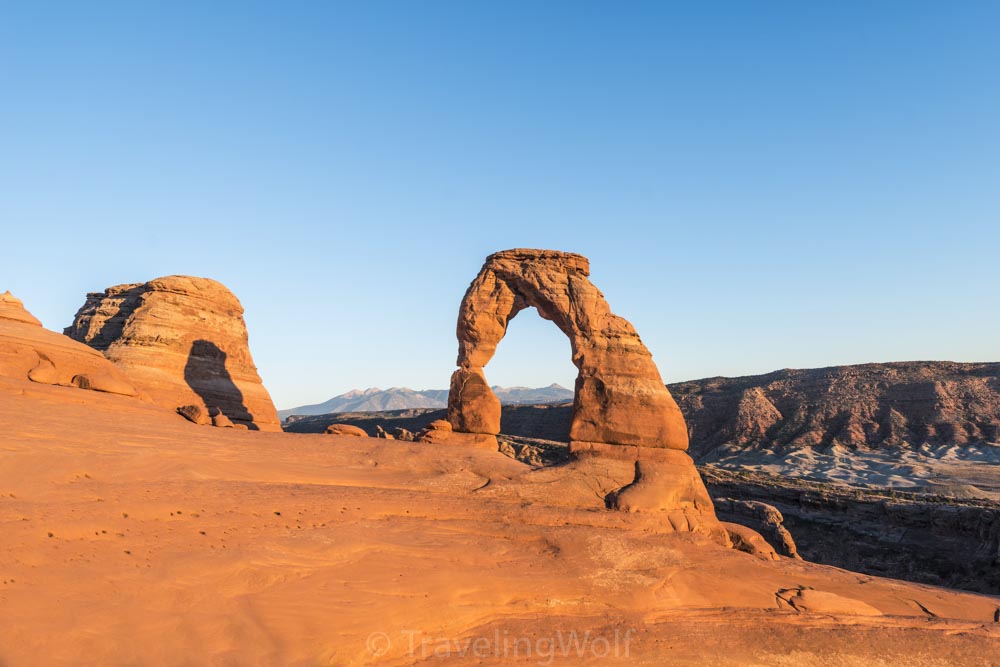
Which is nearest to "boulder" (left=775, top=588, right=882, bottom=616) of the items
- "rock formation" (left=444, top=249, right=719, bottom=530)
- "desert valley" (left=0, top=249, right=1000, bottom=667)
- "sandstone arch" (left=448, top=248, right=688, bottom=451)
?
"desert valley" (left=0, top=249, right=1000, bottom=667)

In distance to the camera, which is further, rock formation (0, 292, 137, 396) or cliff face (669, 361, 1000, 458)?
cliff face (669, 361, 1000, 458)

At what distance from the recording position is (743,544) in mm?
14961

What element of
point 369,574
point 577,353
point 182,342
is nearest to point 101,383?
point 182,342

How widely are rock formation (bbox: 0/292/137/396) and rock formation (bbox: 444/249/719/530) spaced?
1049 cm

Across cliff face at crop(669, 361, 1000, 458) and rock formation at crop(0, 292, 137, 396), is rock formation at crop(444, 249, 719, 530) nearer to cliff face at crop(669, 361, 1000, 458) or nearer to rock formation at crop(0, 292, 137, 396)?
rock formation at crop(0, 292, 137, 396)

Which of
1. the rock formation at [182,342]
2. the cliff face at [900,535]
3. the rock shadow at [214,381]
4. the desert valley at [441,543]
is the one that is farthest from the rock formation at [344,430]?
the cliff face at [900,535]

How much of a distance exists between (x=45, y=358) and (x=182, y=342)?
8.34 m

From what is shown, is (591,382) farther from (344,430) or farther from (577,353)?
(344,430)

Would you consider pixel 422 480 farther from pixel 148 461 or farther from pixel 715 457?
pixel 715 457

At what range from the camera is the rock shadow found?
2719cm

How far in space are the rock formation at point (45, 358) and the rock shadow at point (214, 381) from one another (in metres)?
6.54

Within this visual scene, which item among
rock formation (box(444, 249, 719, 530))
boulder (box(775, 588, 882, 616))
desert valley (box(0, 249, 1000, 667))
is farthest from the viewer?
rock formation (box(444, 249, 719, 530))

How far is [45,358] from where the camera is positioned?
18969 mm

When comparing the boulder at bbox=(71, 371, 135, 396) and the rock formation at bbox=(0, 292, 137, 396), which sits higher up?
the rock formation at bbox=(0, 292, 137, 396)
